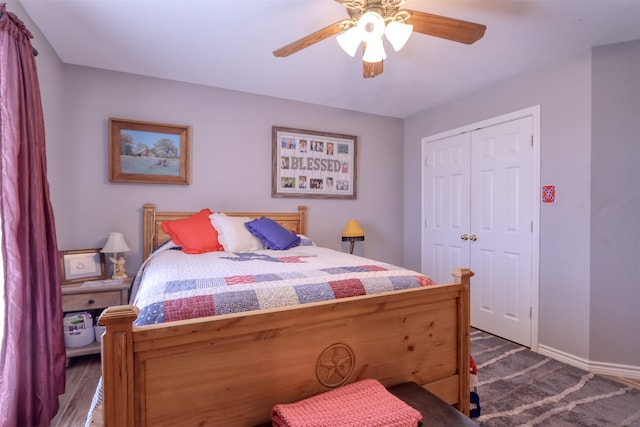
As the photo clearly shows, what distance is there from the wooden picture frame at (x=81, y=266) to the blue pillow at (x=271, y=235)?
1.24m

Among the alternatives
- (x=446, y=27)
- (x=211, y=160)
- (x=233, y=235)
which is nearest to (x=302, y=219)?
(x=233, y=235)

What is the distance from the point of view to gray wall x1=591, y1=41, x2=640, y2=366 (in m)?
2.29

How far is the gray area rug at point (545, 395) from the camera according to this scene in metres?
Result: 1.80

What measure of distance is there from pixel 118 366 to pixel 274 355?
50 cm

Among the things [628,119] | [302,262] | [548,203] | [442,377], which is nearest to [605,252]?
[548,203]

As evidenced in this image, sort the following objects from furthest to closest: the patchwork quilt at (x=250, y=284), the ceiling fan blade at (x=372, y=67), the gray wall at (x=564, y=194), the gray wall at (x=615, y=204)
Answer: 1. the gray wall at (x=564, y=194)
2. the gray wall at (x=615, y=204)
3. the ceiling fan blade at (x=372, y=67)
4. the patchwork quilt at (x=250, y=284)

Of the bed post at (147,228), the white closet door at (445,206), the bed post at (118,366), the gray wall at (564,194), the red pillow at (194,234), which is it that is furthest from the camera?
the white closet door at (445,206)

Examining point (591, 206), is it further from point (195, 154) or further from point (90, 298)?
point (90, 298)

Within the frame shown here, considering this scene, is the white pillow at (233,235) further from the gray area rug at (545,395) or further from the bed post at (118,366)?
the gray area rug at (545,395)

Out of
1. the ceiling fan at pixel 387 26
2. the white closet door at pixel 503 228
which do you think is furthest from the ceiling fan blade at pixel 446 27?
the white closet door at pixel 503 228

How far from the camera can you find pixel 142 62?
8.86 feet

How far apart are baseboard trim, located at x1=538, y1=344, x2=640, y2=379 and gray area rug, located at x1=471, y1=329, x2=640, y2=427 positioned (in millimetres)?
62

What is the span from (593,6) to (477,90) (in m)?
1.31

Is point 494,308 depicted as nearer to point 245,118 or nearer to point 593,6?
point 593,6
